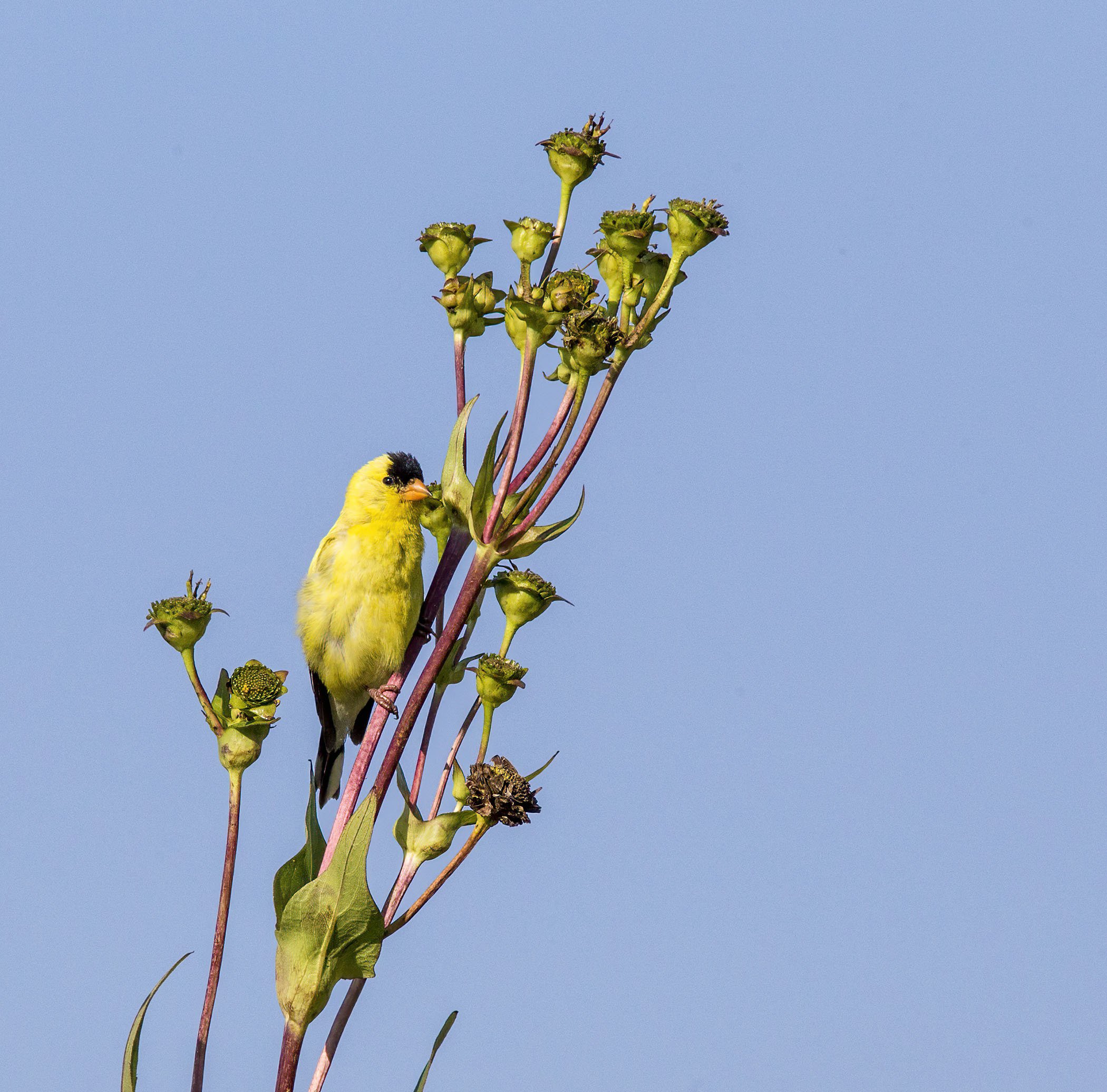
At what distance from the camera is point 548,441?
301cm

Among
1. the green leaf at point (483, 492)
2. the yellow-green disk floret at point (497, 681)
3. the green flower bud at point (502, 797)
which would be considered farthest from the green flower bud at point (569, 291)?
the green flower bud at point (502, 797)

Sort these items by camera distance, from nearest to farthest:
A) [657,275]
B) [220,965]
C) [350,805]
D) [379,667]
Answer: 1. [220,965]
2. [350,805]
3. [657,275]
4. [379,667]

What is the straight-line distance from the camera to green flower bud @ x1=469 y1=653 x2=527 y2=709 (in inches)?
122

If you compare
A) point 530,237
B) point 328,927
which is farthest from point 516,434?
point 328,927

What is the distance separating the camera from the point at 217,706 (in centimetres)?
302

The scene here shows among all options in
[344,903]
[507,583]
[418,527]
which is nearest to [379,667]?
[418,527]

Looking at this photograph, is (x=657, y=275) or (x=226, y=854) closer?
(x=226, y=854)

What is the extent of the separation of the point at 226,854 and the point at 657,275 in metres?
1.74

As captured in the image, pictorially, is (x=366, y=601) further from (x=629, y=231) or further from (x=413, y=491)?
(x=629, y=231)

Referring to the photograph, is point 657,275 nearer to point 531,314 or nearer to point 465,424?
point 531,314

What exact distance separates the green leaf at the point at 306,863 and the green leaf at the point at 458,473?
748mm

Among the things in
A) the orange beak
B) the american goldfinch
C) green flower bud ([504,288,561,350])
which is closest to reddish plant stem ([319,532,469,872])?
Result: green flower bud ([504,288,561,350])

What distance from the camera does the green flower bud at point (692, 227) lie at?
10.3ft

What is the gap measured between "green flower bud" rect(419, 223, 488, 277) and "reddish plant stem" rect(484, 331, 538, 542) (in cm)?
48
